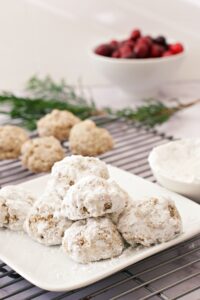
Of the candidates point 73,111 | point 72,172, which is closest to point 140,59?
point 73,111

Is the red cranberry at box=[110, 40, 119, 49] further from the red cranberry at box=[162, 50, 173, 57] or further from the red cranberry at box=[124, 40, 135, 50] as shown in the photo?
the red cranberry at box=[162, 50, 173, 57]

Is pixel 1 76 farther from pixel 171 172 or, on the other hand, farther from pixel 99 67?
pixel 171 172

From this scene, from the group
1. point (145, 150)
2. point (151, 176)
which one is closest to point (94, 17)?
point (145, 150)

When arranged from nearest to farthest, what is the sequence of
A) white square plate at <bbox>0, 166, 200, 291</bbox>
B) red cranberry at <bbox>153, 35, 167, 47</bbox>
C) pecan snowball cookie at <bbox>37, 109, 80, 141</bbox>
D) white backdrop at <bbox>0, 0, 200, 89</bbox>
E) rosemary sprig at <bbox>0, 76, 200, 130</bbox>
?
1. white square plate at <bbox>0, 166, 200, 291</bbox>
2. pecan snowball cookie at <bbox>37, 109, 80, 141</bbox>
3. rosemary sprig at <bbox>0, 76, 200, 130</bbox>
4. red cranberry at <bbox>153, 35, 167, 47</bbox>
5. white backdrop at <bbox>0, 0, 200, 89</bbox>

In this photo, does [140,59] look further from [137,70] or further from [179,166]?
[179,166]

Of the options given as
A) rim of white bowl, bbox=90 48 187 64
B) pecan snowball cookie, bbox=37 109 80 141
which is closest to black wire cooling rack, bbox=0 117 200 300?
pecan snowball cookie, bbox=37 109 80 141

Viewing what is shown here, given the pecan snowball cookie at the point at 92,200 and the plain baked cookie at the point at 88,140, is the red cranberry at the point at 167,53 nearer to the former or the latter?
the plain baked cookie at the point at 88,140
